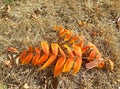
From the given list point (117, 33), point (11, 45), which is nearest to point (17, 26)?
point (11, 45)

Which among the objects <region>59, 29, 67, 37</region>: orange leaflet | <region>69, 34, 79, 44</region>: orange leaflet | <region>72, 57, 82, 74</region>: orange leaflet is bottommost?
<region>72, 57, 82, 74</region>: orange leaflet

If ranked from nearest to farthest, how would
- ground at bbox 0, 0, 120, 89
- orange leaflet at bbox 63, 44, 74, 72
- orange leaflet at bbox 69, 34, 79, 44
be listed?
orange leaflet at bbox 63, 44, 74, 72
ground at bbox 0, 0, 120, 89
orange leaflet at bbox 69, 34, 79, 44

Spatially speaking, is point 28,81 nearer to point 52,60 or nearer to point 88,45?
point 52,60

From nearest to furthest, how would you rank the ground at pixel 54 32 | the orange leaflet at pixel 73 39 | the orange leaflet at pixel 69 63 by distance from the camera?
1. the orange leaflet at pixel 69 63
2. the ground at pixel 54 32
3. the orange leaflet at pixel 73 39

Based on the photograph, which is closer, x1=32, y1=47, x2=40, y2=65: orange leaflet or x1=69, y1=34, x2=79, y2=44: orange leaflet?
x1=32, y1=47, x2=40, y2=65: orange leaflet

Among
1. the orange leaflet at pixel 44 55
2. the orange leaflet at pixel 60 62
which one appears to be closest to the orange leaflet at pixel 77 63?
the orange leaflet at pixel 60 62

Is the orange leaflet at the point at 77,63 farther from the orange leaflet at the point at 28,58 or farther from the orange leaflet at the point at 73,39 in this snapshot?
the orange leaflet at the point at 28,58

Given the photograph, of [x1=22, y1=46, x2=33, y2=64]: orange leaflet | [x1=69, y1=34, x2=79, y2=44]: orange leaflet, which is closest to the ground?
[x1=22, y1=46, x2=33, y2=64]: orange leaflet

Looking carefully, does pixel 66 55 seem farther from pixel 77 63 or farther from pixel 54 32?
pixel 54 32

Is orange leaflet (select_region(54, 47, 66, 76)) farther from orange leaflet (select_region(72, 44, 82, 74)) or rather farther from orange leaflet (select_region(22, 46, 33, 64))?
orange leaflet (select_region(22, 46, 33, 64))
